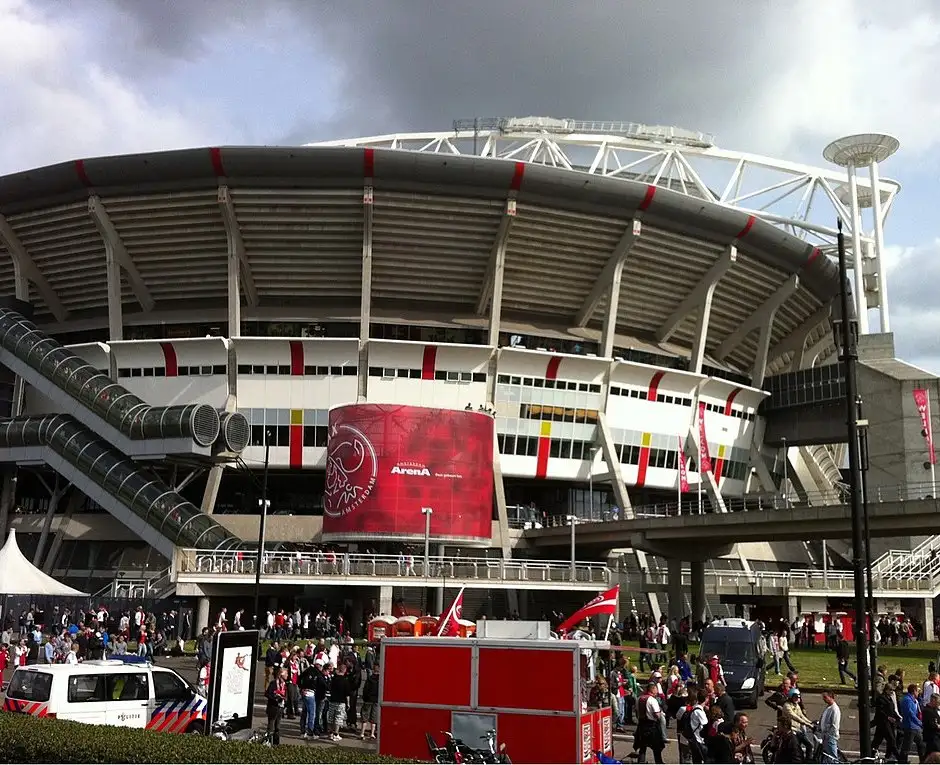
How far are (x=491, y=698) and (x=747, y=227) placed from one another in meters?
49.4

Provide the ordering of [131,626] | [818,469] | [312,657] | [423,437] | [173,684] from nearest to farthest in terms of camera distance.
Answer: [173,684] < [312,657] < [131,626] < [423,437] < [818,469]

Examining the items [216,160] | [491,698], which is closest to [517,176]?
[216,160]

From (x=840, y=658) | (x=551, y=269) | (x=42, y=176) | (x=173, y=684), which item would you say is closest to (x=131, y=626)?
(x=173, y=684)

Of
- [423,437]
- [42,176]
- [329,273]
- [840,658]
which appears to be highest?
[42,176]

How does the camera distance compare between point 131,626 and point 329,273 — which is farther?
point 329,273

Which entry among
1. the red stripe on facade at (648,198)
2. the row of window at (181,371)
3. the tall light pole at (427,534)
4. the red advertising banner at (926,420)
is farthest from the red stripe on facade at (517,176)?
the red advertising banner at (926,420)

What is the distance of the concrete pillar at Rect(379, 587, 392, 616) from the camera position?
140 ft

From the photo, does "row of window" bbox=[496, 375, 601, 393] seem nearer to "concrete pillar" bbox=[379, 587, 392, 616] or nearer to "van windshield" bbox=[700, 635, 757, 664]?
"concrete pillar" bbox=[379, 587, 392, 616]

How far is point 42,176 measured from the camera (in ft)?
178

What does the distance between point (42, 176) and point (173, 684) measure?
46592 millimetres

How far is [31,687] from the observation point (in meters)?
14.7

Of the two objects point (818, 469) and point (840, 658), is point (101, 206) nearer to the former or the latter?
point (840, 658)

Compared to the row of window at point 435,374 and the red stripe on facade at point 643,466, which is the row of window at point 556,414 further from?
the red stripe on facade at point 643,466

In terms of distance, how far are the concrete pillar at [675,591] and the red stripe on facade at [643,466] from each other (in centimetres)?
1325
